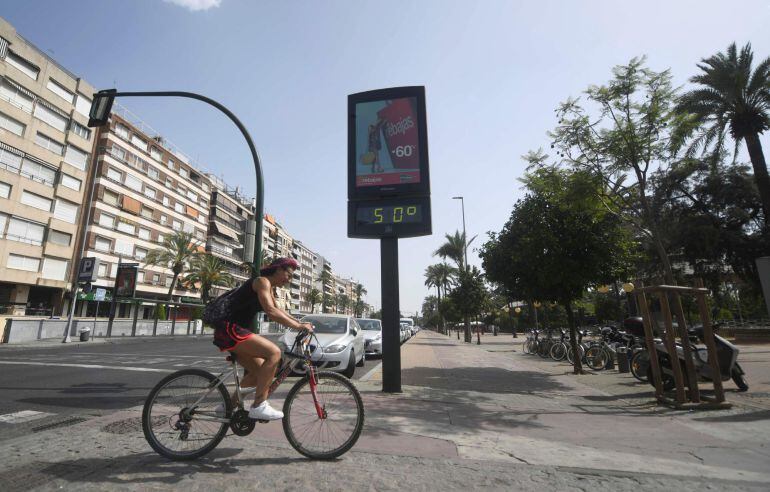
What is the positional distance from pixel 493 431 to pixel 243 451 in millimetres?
2696

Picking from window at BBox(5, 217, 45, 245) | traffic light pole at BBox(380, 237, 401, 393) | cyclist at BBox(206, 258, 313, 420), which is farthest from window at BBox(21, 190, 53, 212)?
A: cyclist at BBox(206, 258, 313, 420)

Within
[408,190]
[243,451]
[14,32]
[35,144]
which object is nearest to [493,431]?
[243,451]

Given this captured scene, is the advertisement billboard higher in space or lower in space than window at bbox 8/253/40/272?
lower

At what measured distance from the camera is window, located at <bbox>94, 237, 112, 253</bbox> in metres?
36.8

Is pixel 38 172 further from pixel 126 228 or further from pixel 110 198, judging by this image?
pixel 126 228

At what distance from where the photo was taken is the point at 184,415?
3184 mm

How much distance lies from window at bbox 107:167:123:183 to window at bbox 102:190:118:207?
1.42m

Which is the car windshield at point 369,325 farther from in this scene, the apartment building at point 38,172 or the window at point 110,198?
A: the window at point 110,198

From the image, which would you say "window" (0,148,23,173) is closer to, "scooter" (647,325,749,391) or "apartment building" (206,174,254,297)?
"apartment building" (206,174,254,297)

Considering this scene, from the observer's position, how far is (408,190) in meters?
7.27

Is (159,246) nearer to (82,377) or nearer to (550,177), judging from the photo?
(82,377)

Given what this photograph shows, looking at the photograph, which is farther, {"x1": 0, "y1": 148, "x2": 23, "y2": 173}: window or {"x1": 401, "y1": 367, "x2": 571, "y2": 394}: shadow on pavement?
{"x1": 0, "y1": 148, "x2": 23, "y2": 173}: window

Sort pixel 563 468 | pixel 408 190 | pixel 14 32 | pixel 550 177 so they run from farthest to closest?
1. pixel 14 32
2. pixel 550 177
3. pixel 408 190
4. pixel 563 468

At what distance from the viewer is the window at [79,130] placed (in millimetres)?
34000
